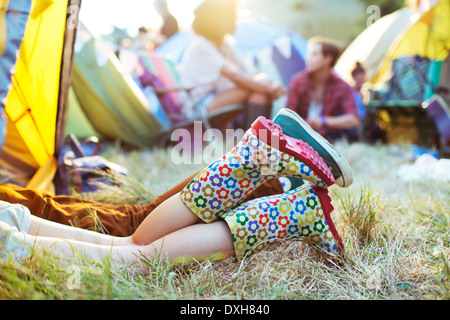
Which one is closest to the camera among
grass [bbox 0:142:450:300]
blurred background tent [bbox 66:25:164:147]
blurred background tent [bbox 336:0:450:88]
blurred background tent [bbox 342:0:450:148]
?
grass [bbox 0:142:450:300]

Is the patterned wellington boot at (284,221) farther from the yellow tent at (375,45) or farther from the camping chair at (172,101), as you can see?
the yellow tent at (375,45)

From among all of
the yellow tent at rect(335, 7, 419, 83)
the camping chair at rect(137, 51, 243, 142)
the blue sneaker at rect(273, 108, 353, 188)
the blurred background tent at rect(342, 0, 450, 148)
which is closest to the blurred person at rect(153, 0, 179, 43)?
the camping chair at rect(137, 51, 243, 142)

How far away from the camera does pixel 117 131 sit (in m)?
2.61

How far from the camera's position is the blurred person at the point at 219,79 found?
2799 mm

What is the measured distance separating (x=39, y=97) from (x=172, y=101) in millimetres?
1656

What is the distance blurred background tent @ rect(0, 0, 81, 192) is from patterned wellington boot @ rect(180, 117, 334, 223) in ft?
2.59

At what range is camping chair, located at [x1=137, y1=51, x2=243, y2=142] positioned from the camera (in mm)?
2766

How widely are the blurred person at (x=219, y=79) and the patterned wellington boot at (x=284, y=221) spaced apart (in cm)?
210

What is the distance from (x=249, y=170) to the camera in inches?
33.4

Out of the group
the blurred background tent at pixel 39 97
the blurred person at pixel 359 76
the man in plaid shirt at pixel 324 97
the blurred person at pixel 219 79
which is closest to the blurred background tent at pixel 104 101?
the blurred person at pixel 219 79

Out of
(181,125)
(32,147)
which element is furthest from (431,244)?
(181,125)

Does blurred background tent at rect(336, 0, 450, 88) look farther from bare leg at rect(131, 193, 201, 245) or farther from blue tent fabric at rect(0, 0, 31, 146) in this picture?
blue tent fabric at rect(0, 0, 31, 146)

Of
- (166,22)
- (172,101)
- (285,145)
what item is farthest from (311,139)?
(166,22)

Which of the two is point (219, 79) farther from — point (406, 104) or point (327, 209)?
point (327, 209)
